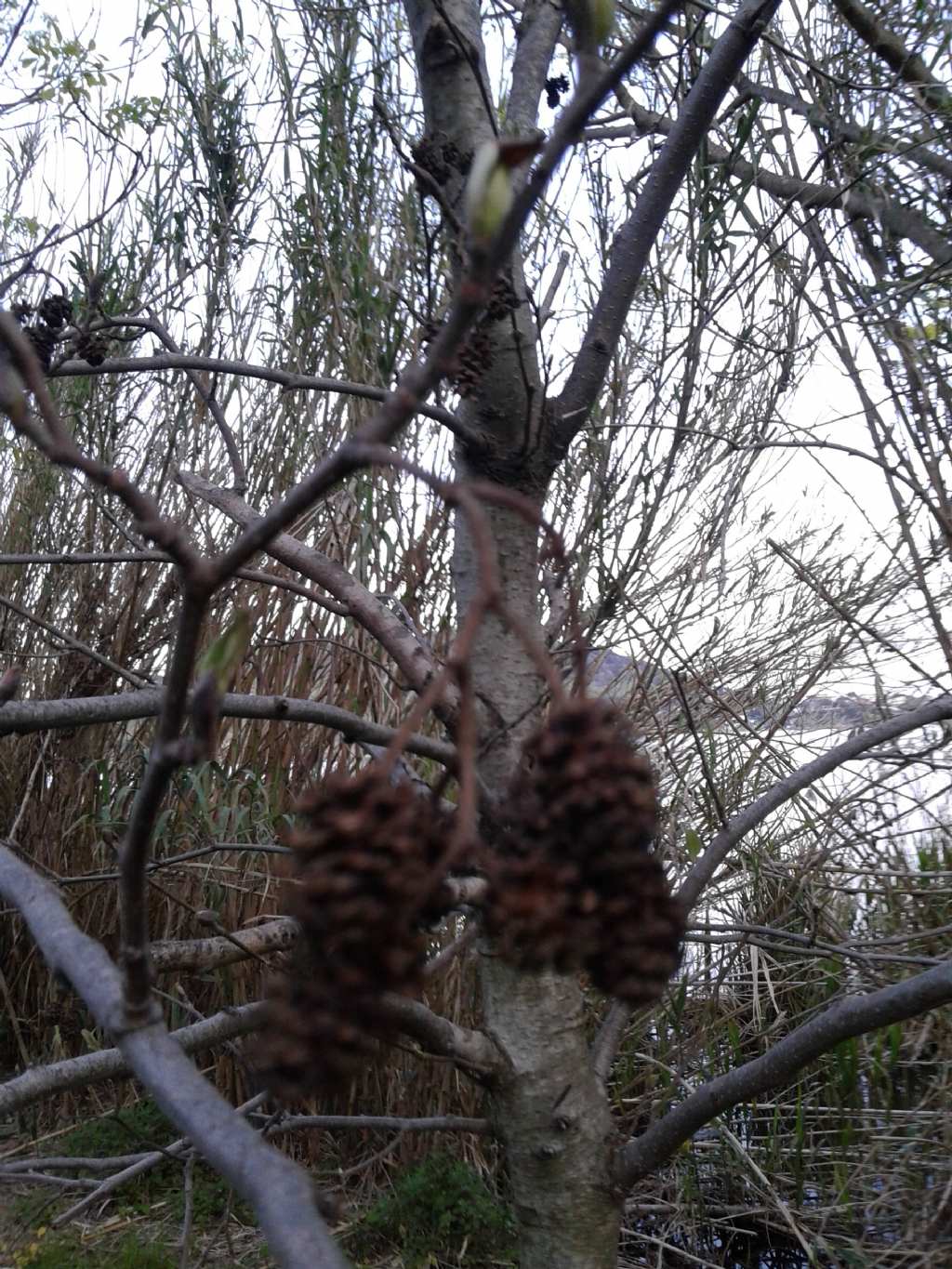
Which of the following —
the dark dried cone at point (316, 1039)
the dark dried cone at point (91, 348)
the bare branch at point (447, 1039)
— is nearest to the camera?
the dark dried cone at point (316, 1039)

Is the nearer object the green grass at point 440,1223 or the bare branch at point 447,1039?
the bare branch at point 447,1039

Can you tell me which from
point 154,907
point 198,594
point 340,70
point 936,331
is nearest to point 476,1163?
point 154,907

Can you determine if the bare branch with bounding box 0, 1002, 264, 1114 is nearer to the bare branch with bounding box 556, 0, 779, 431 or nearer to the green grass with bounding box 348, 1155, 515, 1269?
the bare branch with bounding box 556, 0, 779, 431

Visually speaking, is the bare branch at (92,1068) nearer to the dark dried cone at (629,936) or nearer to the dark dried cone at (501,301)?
the dark dried cone at (629,936)

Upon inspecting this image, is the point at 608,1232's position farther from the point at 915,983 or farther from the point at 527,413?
the point at 527,413

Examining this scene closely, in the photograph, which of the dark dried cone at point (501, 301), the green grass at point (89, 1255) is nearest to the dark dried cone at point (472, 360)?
the dark dried cone at point (501, 301)

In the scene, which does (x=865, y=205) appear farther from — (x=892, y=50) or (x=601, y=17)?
(x=601, y=17)
